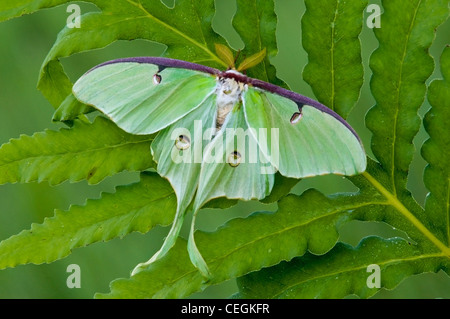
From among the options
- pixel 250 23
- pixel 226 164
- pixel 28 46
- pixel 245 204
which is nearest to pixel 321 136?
pixel 226 164

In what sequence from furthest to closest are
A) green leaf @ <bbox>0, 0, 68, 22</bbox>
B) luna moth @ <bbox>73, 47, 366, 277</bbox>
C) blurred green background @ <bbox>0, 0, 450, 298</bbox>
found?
blurred green background @ <bbox>0, 0, 450, 298</bbox>, green leaf @ <bbox>0, 0, 68, 22</bbox>, luna moth @ <bbox>73, 47, 366, 277</bbox>

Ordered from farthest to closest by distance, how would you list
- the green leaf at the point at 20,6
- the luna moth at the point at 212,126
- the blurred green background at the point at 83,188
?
the blurred green background at the point at 83,188
the green leaf at the point at 20,6
the luna moth at the point at 212,126

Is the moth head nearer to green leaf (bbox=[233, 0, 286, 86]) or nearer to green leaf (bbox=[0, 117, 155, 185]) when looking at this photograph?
green leaf (bbox=[233, 0, 286, 86])

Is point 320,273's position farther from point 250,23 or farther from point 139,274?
point 250,23

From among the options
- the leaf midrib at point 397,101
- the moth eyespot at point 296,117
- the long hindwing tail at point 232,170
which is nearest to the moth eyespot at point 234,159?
the long hindwing tail at point 232,170

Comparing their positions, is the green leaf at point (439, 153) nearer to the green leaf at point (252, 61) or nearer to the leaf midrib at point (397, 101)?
the leaf midrib at point (397, 101)

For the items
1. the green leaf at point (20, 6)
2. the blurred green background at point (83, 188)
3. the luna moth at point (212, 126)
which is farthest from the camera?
the blurred green background at point (83, 188)

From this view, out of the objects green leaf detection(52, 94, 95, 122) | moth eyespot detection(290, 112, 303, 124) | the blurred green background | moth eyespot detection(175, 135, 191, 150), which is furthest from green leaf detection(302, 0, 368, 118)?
the blurred green background
